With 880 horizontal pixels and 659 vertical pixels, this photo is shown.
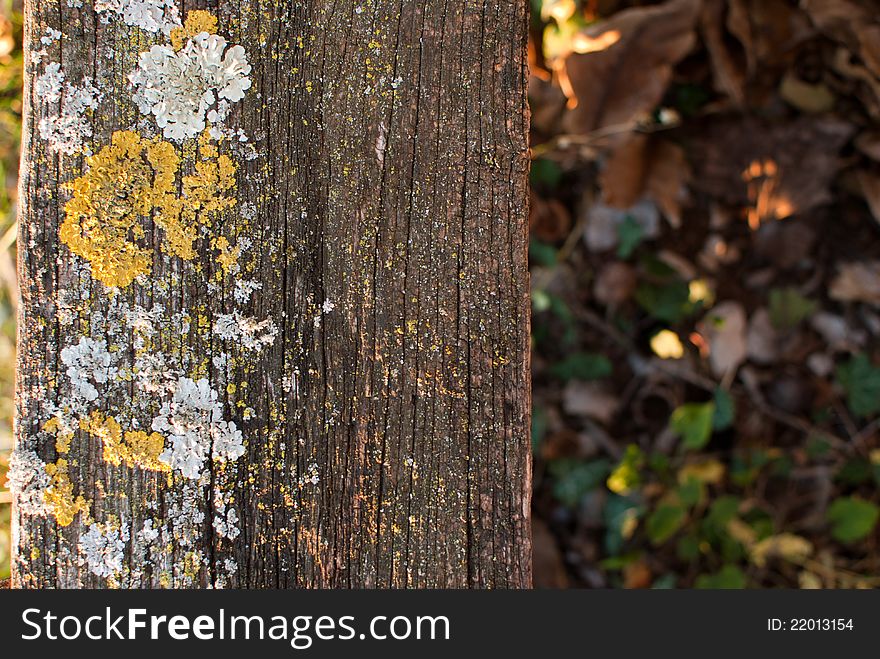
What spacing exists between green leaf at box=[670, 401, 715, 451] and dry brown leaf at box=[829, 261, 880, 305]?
0.46 m

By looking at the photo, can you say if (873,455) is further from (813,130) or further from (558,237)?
(558,237)

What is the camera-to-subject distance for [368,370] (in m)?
0.83

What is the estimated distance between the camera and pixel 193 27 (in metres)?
0.81

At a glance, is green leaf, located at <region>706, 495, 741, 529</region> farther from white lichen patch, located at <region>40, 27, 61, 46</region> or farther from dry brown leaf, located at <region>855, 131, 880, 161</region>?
white lichen patch, located at <region>40, 27, 61, 46</region>

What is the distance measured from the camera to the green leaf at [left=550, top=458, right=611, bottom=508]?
1982mm

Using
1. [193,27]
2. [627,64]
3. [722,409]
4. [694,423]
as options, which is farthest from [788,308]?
[193,27]

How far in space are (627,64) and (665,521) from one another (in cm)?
111

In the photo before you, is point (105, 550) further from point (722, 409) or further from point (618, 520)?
point (722, 409)

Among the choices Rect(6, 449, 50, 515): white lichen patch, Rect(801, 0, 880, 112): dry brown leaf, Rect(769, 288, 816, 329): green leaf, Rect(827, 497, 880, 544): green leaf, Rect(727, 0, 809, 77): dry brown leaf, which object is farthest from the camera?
Rect(769, 288, 816, 329): green leaf

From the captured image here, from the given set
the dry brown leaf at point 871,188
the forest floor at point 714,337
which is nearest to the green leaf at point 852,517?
the forest floor at point 714,337

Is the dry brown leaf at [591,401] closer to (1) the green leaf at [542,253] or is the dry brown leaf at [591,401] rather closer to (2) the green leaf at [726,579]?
(1) the green leaf at [542,253]

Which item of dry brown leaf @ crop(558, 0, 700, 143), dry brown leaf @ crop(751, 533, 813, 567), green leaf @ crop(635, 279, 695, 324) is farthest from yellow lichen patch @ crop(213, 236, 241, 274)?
dry brown leaf @ crop(751, 533, 813, 567)

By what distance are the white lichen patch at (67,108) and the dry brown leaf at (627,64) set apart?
969mm

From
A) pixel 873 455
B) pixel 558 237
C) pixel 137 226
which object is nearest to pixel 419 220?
pixel 137 226
